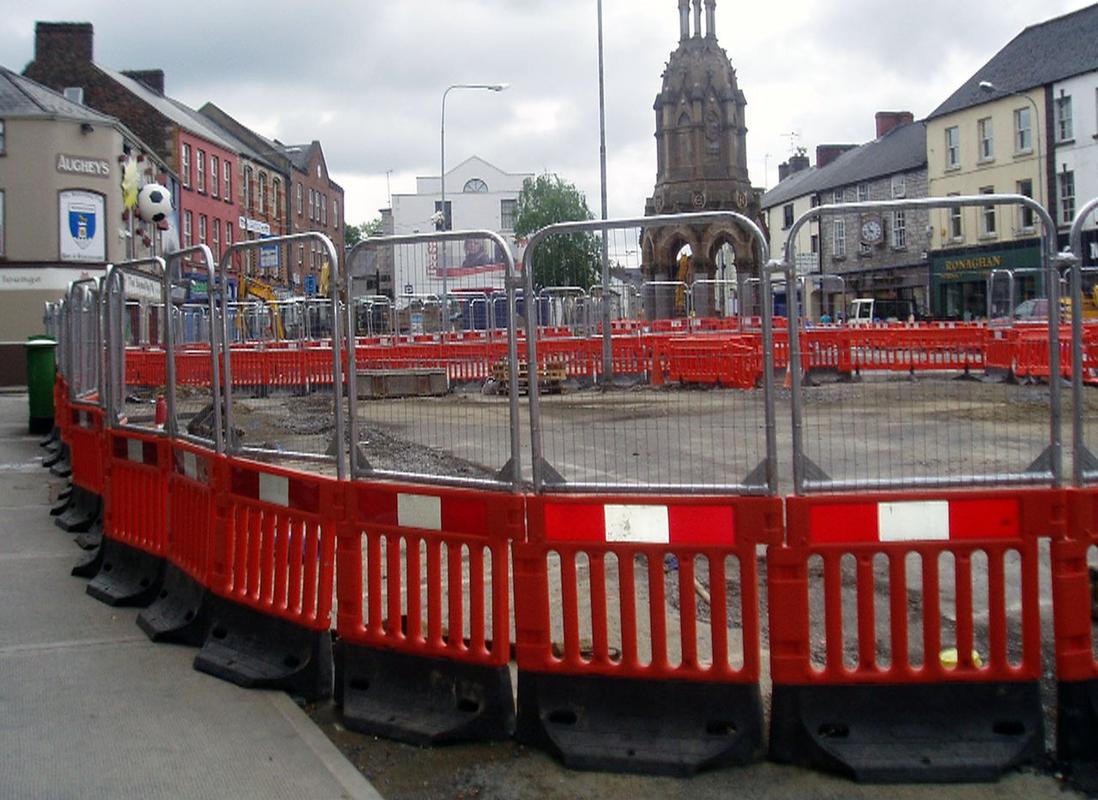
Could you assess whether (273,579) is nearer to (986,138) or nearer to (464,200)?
(986,138)

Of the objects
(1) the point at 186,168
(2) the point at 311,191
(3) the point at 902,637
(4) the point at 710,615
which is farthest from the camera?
(2) the point at 311,191

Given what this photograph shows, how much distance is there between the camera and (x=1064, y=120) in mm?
39562

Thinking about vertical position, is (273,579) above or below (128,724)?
above

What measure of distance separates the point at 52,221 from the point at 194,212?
518 inches

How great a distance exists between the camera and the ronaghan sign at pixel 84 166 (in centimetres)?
3628

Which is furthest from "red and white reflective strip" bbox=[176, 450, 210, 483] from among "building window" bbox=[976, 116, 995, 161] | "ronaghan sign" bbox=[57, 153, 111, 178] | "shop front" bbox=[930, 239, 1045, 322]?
"building window" bbox=[976, 116, 995, 161]

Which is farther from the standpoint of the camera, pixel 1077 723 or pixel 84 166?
pixel 84 166

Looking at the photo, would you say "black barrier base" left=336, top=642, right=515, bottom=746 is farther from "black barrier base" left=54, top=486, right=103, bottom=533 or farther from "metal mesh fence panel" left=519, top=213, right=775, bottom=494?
"black barrier base" left=54, top=486, right=103, bottom=533

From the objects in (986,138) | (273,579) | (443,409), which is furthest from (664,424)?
(986,138)

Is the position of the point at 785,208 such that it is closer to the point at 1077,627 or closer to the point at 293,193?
the point at 293,193

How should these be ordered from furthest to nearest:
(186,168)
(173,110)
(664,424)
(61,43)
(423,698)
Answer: (173,110)
(186,168)
(61,43)
(664,424)
(423,698)

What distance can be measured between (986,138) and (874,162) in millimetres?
9335

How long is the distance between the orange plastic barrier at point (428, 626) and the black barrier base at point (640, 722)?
0.21 meters

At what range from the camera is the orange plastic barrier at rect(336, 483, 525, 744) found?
4.68 meters
